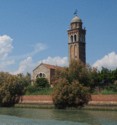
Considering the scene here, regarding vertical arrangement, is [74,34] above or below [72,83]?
above

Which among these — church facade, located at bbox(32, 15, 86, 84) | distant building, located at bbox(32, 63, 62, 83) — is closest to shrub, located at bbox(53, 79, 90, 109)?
distant building, located at bbox(32, 63, 62, 83)

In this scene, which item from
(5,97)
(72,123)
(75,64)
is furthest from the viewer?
(5,97)

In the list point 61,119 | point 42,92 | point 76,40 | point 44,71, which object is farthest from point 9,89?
point 61,119

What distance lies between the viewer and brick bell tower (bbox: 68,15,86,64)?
91.6 meters

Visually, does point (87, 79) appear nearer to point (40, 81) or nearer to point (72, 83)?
point (72, 83)

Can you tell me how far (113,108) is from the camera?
162 feet

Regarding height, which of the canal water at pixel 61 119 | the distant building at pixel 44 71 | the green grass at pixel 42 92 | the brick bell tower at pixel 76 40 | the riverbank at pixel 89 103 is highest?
the brick bell tower at pixel 76 40

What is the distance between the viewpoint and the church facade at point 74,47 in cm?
9056

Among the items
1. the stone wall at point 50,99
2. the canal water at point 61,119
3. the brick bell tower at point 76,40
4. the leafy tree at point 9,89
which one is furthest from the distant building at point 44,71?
the canal water at point 61,119

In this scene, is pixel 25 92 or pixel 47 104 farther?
pixel 25 92

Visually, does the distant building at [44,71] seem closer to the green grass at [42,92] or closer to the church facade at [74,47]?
the church facade at [74,47]

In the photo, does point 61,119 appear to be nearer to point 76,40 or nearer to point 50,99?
point 50,99

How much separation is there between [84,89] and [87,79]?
445 cm

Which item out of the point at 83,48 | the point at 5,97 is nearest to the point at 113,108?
the point at 5,97
